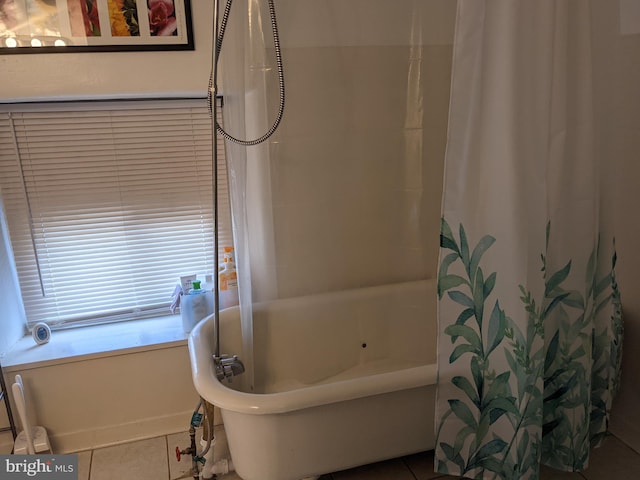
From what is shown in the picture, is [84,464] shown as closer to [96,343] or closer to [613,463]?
[96,343]

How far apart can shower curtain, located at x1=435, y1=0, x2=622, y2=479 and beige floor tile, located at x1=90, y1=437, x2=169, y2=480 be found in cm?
105

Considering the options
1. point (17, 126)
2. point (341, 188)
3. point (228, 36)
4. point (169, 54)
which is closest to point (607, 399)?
point (341, 188)

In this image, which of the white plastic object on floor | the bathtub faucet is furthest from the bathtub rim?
the white plastic object on floor

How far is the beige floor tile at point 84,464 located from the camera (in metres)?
1.80

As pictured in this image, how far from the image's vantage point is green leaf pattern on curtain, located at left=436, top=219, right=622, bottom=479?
1.35 m

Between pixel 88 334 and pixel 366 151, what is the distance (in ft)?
4.62

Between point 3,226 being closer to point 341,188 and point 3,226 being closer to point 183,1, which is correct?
point 183,1

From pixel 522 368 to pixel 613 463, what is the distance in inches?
31.5

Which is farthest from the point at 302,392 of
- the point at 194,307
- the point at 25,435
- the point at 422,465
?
the point at 25,435

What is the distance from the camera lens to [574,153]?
134cm

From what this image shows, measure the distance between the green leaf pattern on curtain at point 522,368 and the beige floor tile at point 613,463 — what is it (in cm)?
27

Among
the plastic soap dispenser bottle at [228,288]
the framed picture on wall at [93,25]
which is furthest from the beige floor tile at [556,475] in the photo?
the framed picture on wall at [93,25]

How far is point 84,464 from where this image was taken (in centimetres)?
187

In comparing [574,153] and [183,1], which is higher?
[183,1]
